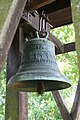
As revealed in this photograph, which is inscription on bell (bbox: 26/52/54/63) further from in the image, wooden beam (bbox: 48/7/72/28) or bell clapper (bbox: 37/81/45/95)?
wooden beam (bbox: 48/7/72/28)

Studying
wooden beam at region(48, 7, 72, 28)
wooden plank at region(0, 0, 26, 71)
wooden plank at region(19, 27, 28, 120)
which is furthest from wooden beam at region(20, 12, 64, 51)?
wooden plank at region(0, 0, 26, 71)

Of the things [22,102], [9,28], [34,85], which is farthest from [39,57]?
[9,28]

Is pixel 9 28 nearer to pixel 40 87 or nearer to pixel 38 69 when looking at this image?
pixel 38 69

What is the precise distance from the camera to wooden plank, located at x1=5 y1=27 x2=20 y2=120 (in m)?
1.93

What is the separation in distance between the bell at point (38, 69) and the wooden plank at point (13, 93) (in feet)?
0.49

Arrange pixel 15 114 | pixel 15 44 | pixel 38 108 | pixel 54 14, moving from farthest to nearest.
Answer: pixel 38 108
pixel 54 14
pixel 15 44
pixel 15 114

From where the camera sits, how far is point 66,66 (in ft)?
14.6

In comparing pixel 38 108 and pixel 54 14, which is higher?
pixel 54 14

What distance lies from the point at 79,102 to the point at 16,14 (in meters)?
1.52

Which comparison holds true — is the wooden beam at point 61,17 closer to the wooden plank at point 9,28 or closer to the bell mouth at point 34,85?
the bell mouth at point 34,85

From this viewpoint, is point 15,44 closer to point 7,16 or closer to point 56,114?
point 7,16

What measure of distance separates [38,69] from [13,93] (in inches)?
18.0

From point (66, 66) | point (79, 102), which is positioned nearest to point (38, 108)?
point (66, 66)

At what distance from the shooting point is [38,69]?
5.26 ft
